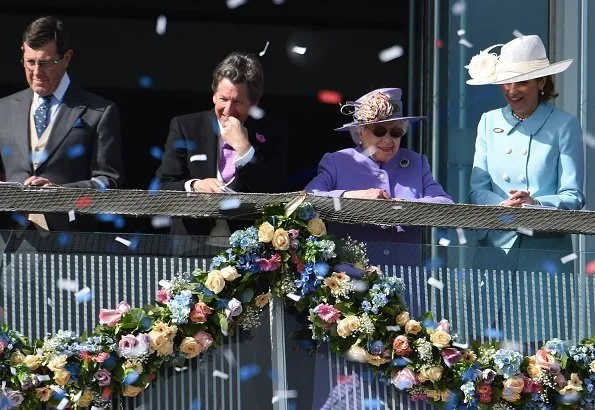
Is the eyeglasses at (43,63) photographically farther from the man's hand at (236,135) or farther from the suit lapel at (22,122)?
the man's hand at (236,135)

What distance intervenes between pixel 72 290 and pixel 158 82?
612cm

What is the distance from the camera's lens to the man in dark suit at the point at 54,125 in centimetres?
893

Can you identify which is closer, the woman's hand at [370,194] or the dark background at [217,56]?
the woman's hand at [370,194]

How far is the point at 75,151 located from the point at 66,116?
23 centimetres

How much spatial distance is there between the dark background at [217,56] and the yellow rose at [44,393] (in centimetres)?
602

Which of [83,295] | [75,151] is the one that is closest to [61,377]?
[83,295]

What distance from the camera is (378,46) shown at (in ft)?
44.7

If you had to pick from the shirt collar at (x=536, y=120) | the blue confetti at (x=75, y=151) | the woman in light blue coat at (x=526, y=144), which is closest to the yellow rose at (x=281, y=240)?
the woman in light blue coat at (x=526, y=144)

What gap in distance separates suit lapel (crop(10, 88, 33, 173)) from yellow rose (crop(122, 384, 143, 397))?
1962 mm

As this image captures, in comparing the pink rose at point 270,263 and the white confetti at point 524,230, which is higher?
the white confetti at point 524,230

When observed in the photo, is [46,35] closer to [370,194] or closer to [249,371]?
[370,194]

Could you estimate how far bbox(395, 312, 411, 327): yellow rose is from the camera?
766 centimetres

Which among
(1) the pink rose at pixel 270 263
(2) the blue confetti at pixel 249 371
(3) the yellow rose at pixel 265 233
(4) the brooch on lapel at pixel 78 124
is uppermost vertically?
(4) the brooch on lapel at pixel 78 124

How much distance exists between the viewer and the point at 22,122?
9.18 meters
